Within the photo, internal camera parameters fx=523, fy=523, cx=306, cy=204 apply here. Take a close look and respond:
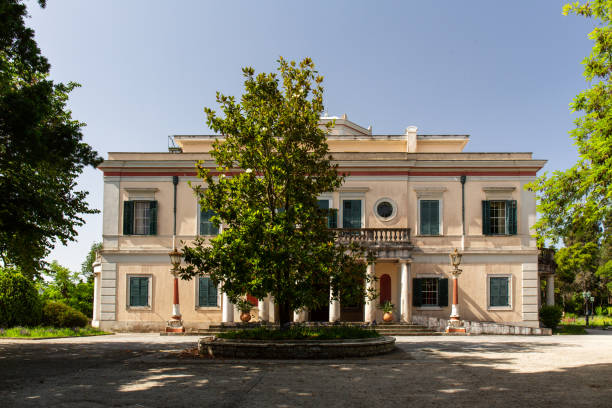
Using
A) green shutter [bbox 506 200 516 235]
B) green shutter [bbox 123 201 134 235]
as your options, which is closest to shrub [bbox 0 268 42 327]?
green shutter [bbox 123 201 134 235]

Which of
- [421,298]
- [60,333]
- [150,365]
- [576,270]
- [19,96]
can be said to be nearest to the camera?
[19,96]

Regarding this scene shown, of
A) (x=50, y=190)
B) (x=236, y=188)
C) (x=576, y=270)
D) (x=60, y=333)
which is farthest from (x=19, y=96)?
(x=576, y=270)

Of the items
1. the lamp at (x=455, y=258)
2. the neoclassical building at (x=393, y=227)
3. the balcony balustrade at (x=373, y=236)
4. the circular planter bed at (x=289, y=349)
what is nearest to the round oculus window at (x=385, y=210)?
the neoclassical building at (x=393, y=227)

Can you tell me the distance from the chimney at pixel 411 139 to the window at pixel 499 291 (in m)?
8.25

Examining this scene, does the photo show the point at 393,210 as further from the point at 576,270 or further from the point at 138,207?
the point at 576,270

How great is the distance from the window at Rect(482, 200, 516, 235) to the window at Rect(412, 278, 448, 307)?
3558 mm

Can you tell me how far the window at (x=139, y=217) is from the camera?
88.2 feet

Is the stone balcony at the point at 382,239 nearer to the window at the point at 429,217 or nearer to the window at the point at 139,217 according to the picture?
the window at the point at 429,217

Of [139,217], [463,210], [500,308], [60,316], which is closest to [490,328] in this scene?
[500,308]

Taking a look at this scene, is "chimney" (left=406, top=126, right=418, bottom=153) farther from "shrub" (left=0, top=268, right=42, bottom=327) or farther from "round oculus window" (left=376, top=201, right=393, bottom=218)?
"shrub" (left=0, top=268, right=42, bottom=327)

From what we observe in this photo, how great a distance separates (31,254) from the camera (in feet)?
55.8

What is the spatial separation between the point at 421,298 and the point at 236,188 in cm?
1434

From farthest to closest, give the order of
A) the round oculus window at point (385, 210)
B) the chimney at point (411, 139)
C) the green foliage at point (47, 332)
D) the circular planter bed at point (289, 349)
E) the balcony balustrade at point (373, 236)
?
the chimney at point (411, 139) → the round oculus window at point (385, 210) → the balcony balustrade at point (373, 236) → the green foliage at point (47, 332) → the circular planter bed at point (289, 349)

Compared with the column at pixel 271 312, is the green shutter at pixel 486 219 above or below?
above
